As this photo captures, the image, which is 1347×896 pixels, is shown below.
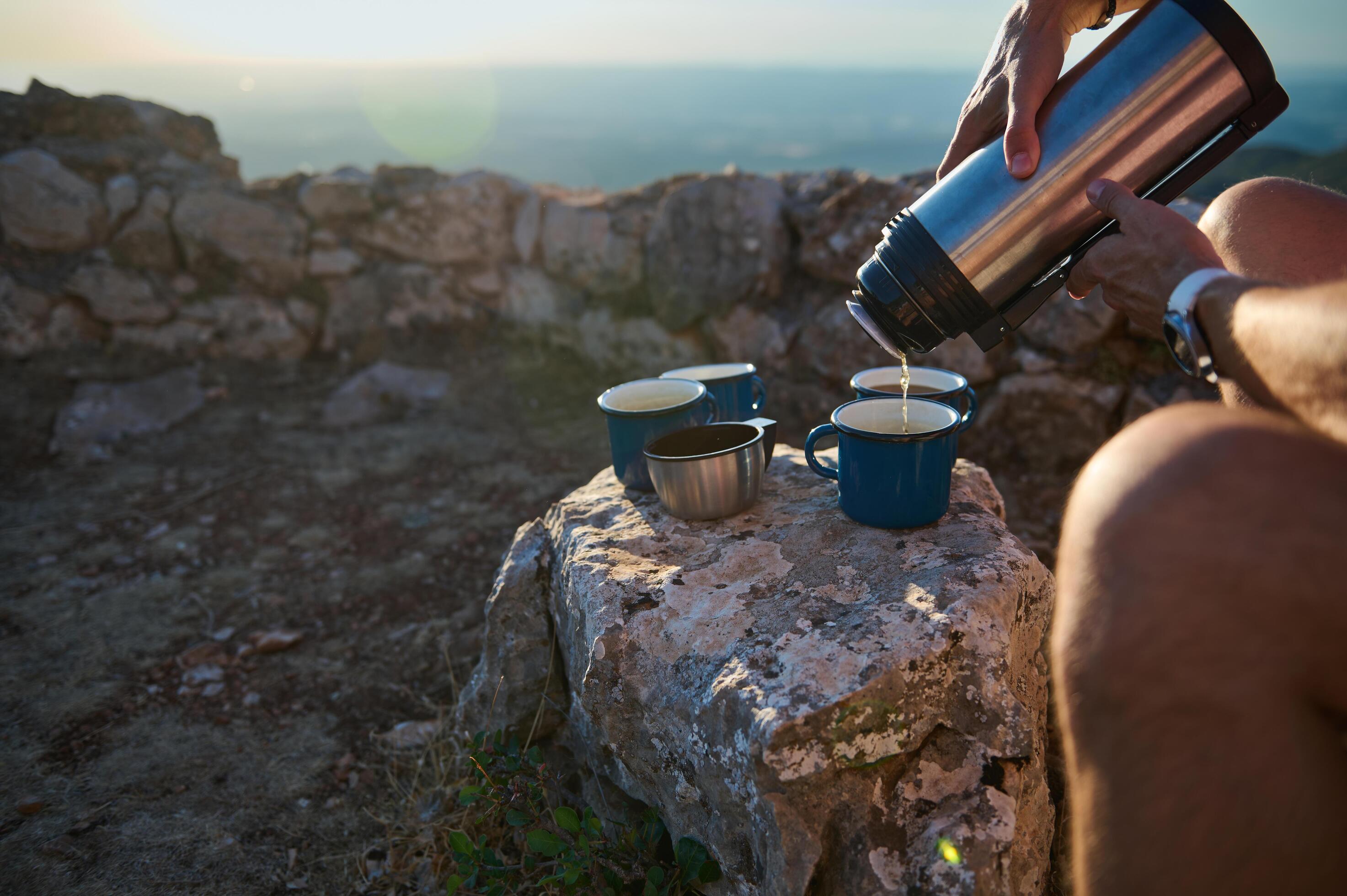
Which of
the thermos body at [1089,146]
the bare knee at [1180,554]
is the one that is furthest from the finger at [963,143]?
the bare knee at [1180,554]

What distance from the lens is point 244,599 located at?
117 inches

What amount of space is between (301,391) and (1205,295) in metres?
4.63

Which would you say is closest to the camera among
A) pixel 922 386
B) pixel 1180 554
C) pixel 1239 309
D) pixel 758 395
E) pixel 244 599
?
pixel 1180 554

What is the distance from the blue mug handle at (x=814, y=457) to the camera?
1.63 meters

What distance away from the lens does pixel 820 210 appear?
378 centimetres

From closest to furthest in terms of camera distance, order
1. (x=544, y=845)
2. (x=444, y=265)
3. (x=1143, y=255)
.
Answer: (x=1143, y=255)
(x=544, y=845)
(x=444, y=265)

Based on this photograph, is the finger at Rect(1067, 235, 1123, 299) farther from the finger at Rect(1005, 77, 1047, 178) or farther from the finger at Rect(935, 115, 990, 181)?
the finger at Rect(935, 115, 990, 181)

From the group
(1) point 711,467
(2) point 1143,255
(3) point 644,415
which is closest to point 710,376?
(3) point 644,415

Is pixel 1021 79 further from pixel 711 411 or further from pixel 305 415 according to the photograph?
pixel 305 415

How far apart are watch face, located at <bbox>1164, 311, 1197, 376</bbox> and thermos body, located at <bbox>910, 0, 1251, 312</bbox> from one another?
37 cm

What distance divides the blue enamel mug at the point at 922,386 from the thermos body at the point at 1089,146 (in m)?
0.30

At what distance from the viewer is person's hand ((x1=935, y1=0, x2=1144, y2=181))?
148cm

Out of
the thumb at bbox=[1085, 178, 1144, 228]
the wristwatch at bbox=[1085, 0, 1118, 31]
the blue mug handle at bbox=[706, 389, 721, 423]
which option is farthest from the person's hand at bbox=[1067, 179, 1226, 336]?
the blue mug handle at bbox=[706, 389, 721, 423]

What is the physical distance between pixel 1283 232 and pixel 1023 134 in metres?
0.61
